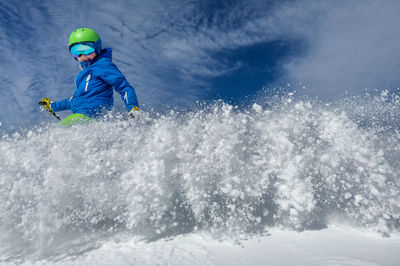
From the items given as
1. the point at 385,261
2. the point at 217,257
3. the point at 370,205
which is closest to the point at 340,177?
the point at 370,205

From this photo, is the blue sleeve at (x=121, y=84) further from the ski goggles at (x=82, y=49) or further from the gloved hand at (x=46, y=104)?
the gloved hand at (x=46, y=104)

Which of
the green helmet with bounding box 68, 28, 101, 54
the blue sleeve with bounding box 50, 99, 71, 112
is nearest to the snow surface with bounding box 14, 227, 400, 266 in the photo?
the blue sleeve with bounding box 50, 99, 71, 112

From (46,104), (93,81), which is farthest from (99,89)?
(46,104)

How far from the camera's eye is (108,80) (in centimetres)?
358

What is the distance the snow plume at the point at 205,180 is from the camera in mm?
1947

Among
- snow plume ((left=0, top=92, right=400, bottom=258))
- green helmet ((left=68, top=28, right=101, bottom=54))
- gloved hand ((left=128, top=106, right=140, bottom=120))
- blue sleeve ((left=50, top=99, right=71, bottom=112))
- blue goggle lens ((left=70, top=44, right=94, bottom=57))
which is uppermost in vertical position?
green helmet ((left=68, top=28, right=101, bottom=54))

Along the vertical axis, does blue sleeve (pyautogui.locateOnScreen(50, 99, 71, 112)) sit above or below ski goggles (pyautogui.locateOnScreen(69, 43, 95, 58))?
below

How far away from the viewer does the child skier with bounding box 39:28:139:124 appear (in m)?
3.49

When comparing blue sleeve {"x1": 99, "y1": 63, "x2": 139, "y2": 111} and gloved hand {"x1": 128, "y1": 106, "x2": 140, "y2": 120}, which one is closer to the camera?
gloved hand {"x1": 128, "y1": 106, "x2": 140, "y2": 120}

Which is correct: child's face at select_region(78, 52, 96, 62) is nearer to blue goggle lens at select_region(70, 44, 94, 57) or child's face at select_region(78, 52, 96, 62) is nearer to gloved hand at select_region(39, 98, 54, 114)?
blue goggle lens at select_region(70, 44, 94, 57)

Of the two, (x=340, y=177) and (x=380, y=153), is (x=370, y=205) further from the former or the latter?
(x=380, y=153)

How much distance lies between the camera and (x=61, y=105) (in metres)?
4.00

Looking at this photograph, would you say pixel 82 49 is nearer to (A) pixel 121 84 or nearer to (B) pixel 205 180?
(A) pixel 121 84

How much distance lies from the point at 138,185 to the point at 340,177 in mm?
1984
